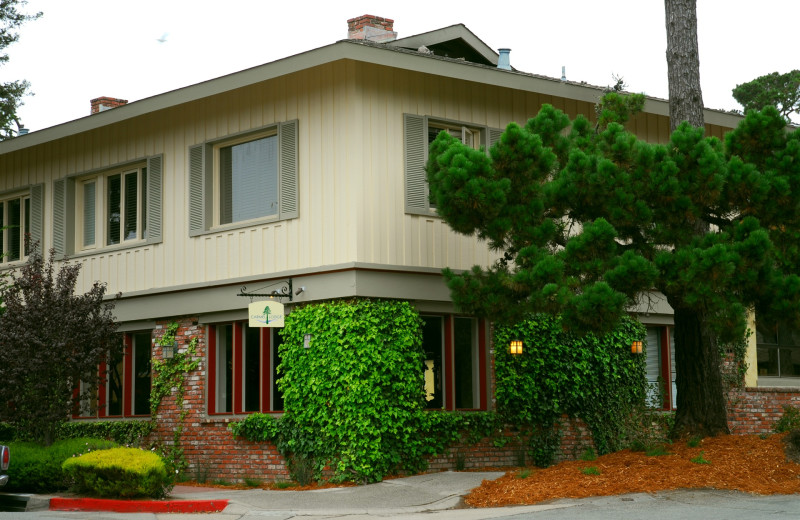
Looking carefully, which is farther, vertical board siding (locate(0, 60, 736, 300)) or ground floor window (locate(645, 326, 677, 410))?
ground floor window (locate(645, 326, 677, 410))

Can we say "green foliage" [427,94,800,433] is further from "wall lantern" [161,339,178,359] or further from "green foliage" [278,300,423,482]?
"wall lantern" [161,339,178,359]

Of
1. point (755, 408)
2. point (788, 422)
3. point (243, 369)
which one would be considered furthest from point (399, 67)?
point (755, 408)

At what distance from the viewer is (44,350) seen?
56.1ft

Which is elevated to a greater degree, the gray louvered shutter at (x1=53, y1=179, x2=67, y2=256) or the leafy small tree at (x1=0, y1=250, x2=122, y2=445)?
the gray louvered shutter at (x1=53, y1=179, x2=67, y2=256)

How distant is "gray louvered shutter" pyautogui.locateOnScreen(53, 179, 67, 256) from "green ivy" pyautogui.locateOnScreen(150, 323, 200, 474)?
3472 millimetres

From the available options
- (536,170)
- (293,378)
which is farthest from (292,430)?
(536,170)

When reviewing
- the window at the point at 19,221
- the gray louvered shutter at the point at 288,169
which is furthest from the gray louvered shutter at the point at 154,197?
the window at the point at 19,221

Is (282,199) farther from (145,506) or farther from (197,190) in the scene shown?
(145,506)

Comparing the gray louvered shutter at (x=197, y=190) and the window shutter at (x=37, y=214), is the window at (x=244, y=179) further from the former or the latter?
the window shutter at (x=37, y=214)

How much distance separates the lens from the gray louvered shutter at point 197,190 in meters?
18.6

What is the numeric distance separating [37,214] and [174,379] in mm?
5438

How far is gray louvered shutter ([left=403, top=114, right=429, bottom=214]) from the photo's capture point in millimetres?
17141

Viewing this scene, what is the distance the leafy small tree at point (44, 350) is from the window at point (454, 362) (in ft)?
17.8

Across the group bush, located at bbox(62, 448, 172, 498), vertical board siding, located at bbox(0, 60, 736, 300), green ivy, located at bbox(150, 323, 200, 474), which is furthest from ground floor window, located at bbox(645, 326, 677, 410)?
bush, located at bbox(62, 448, 172, 498)
